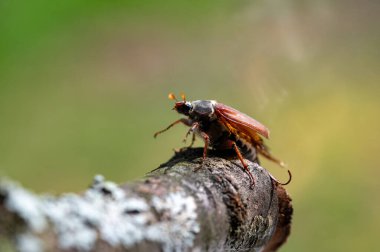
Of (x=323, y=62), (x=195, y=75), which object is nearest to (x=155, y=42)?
(x=195, y=75)

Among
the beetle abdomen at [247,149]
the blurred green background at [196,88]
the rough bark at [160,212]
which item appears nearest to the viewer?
the rough bark at [160,212]

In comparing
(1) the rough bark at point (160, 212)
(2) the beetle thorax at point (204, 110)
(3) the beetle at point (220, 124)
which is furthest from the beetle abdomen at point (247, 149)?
(1) the rough bark at point (160, 212)

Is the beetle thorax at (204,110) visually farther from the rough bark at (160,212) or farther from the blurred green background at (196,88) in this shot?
the blurred green background at (196,88)

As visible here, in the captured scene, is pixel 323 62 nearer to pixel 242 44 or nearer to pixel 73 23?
pixel 242 44

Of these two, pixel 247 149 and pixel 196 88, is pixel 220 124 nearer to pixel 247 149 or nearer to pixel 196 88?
pixel 247 149

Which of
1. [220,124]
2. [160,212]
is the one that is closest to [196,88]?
[220,124]

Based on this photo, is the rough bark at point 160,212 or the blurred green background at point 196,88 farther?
the blurred green background at point 196,88

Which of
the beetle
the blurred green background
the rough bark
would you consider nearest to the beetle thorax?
the beetle

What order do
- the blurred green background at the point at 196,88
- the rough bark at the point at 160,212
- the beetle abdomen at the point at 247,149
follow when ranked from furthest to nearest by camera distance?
1. the blurred green background at the point at 196,88
2. the beetle abdomen at the point at 247,149
3. the rough bark at the point at 160,212
